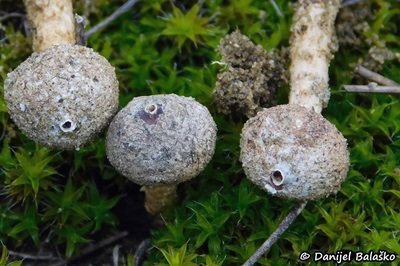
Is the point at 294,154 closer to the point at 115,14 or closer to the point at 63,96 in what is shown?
the point at 63,96

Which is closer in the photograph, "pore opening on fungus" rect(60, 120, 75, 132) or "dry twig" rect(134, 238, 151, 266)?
"pore opening on fungus" rect(60, 120, 75, 132)

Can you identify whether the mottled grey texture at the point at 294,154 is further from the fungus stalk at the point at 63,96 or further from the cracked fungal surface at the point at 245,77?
the fungus stalk at the point at 63,96

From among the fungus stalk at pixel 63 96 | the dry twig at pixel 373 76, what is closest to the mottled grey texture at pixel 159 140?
the fungus stalk at pixel 63 96

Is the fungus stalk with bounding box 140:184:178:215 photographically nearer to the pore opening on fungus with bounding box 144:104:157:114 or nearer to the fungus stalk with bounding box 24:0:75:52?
the pore opening on fungus with bounding box 144:104:157:114

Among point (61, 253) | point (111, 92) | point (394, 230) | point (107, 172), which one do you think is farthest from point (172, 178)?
point (394, 230)

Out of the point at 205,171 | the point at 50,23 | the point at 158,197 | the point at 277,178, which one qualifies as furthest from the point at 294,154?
the point at 50,23

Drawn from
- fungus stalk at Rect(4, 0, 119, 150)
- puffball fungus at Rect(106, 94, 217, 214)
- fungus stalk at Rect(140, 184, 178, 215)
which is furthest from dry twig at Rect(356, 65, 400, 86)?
fungus stalk at Rect(4, 0, 119, 150)
